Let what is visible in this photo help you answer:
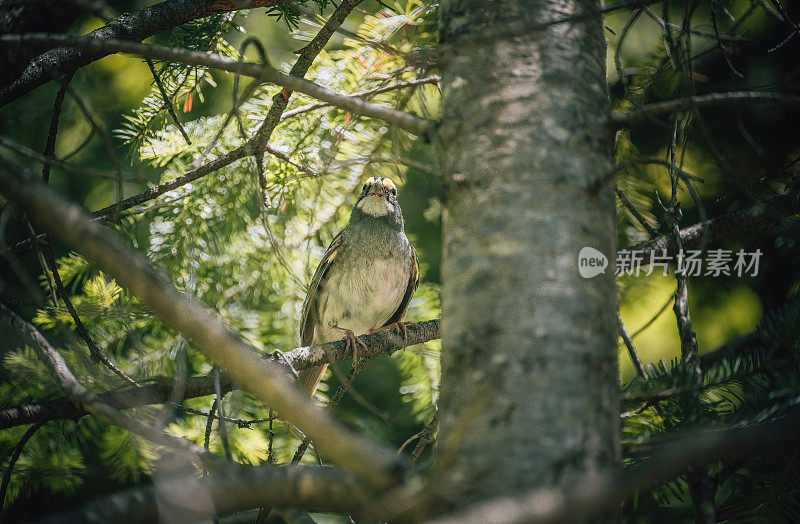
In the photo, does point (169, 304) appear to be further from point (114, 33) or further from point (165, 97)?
point (114, 33)

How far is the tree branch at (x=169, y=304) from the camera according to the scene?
2.75 feet

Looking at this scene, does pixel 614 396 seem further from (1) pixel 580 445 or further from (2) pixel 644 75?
(2) pixel 644 75

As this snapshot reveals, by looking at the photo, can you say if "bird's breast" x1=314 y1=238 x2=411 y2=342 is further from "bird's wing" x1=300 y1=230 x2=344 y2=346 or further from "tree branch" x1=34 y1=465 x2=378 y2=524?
"tree branch" x1=34 y1=465 x2=378 y2=524

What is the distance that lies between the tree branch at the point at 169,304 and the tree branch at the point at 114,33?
2.84 feet

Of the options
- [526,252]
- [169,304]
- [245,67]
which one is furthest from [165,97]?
[526,252]

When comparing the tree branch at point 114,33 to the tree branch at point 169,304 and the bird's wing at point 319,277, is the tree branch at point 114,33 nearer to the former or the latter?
the tree branch at point 169,304

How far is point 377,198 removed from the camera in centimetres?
334

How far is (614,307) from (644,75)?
1538mm

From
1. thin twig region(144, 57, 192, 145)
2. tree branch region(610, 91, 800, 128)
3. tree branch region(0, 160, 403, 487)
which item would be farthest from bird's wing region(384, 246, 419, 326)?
tree branch region(0, 160, 403, 487)

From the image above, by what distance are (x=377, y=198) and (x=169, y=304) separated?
251cm

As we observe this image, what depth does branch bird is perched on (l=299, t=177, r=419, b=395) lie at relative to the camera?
10.4ft

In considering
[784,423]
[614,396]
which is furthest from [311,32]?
[784,423]

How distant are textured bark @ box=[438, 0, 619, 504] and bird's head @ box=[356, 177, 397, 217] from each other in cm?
217

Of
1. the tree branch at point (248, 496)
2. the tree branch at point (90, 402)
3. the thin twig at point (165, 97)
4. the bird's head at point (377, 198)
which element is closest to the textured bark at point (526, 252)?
the tree branch at point (248, 496)
